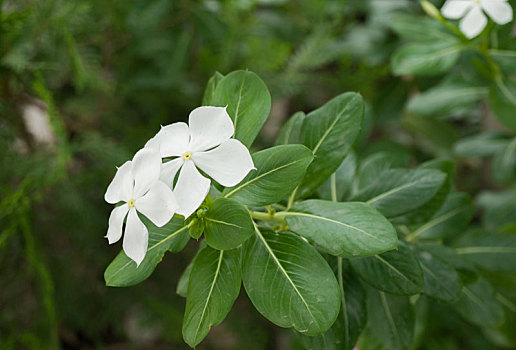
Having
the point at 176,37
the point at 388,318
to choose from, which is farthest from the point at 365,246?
the point at 176,37

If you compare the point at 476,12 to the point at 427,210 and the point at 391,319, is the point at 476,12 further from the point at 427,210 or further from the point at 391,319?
the point at 391,319

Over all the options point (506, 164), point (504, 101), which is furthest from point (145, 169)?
point (506, 164)

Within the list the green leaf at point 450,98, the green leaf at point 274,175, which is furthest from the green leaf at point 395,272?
the green leaf at point 450,98

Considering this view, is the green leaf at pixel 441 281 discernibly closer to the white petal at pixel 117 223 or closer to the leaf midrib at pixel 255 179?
the leaf midrib at pixel 255 179

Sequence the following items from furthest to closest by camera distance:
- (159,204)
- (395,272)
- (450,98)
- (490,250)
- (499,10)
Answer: (450,98)
(490,250)
(499,10)
(395,272)
(159,204)

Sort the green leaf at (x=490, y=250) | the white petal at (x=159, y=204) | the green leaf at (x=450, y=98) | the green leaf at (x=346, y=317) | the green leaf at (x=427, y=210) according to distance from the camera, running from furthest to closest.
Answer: the green leaf at (x=450, y=98)
the green leaf at (x=490, y=250)
the green leaf at (x=427, y=210)
the green leaf at (x=346, y=317)
the white petal at (x=159, y=204)

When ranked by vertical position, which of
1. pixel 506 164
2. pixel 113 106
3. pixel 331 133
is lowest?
pixel 506 164

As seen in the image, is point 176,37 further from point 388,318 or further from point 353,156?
point 388,318
